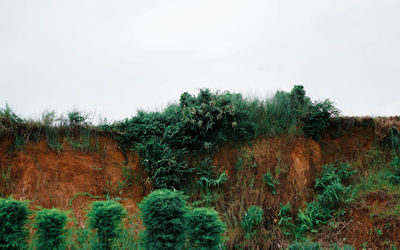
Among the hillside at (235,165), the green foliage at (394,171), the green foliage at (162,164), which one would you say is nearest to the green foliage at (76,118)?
the hillside at (235,165)

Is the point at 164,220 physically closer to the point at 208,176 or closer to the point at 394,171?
the point at 208,176

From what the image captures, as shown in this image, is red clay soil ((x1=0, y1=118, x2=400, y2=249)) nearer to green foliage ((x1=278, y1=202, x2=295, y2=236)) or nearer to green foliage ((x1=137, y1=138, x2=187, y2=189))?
green foliage ((x1=278, y1=202, x2=295, y2=236))

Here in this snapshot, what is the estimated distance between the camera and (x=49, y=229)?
19.8 ft

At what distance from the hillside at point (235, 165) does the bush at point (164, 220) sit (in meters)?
3.45

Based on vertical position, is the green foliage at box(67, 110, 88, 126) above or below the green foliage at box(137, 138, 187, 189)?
above

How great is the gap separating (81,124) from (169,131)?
11.2 feet

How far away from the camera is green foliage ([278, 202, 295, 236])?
384 inches

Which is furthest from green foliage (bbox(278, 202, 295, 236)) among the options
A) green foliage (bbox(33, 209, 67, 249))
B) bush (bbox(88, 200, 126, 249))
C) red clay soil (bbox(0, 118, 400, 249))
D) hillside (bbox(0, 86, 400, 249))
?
green foliage (bbox(33, 209, 67, 249))

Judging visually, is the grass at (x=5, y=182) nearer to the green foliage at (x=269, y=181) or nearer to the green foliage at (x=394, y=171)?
the green foliage at (x=269, y=181)

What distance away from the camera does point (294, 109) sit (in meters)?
12.3

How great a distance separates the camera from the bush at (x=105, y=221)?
6.36m

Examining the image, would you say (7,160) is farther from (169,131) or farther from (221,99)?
(221,99)

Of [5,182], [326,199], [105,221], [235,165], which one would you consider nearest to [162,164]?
[235,165]

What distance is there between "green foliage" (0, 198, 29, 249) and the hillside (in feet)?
9.42
